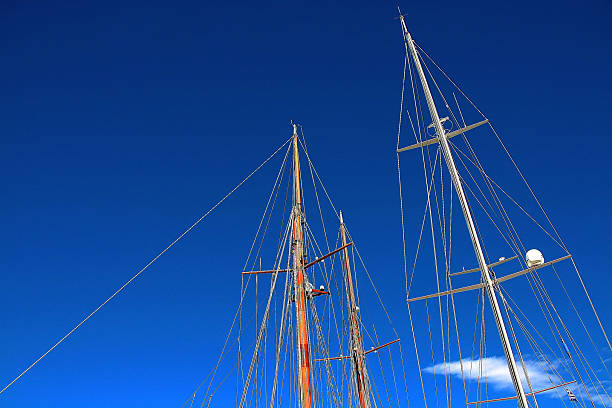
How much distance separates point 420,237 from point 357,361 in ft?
63.5

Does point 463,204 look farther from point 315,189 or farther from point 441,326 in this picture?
point 315,189

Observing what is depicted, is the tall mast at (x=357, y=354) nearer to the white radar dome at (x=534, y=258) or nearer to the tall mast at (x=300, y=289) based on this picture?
the tall mast at (x=300, y=289)

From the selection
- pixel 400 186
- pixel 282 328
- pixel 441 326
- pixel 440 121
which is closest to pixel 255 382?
pixel 282 328

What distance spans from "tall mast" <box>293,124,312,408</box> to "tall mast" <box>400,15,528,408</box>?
32.4 ft

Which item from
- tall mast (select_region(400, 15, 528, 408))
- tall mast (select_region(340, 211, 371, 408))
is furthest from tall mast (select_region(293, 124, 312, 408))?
tall mast (select_region(400, 15, 528, 408))

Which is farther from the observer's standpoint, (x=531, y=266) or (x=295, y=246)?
(x=295, y=246)

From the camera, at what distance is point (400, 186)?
1805 centimetres

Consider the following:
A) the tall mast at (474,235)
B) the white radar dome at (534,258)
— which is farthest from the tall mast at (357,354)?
the white radar dome at (534,258)

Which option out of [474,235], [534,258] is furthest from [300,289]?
[534,258]

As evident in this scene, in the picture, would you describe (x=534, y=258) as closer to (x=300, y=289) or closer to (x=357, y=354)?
(x=300, y=289)

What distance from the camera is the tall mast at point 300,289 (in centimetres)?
1971

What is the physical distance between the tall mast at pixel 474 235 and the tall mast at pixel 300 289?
32.4ft

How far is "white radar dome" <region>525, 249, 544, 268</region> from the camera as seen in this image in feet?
48.0

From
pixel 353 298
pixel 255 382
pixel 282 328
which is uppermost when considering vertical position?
pixel 353 298
